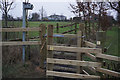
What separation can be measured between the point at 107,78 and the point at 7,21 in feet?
12.7

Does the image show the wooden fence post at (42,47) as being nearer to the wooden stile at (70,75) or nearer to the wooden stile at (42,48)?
the wooden stile at (42,48)

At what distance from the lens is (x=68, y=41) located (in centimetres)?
661

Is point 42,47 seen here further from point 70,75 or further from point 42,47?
point 70,75

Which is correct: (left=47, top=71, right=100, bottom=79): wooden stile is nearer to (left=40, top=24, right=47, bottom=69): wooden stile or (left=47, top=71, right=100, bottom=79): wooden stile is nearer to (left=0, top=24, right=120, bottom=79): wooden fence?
(left=0, top=24, right=120, bottom=79): wooden fence

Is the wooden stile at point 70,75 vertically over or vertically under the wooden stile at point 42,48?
A: under

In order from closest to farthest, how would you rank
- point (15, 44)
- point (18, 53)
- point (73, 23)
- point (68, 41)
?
1. point (15, 44)
2. point (18, 53)
3. point (68, 41)
4. point (73, 23)

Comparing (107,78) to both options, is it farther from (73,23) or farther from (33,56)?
(73,23)

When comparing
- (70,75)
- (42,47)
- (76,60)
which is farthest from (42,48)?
(70,75)

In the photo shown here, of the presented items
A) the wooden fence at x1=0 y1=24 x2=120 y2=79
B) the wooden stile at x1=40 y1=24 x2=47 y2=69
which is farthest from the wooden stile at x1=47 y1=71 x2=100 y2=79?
the wooden stile at x1=40 y1=24 x2=47 y2=69

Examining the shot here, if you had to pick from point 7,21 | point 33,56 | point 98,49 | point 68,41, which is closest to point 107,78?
point 98,49

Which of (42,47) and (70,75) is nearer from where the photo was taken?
(70,75)

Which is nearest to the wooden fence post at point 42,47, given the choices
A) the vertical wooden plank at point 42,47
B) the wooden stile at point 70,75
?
the vertical wooden plank at point 42,47

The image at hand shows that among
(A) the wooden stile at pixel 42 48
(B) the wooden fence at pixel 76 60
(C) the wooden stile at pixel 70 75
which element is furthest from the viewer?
(A) the wooden stile at pixel 42 48

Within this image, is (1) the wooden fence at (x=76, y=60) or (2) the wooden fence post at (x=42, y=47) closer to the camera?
(1) the wooden fence at (x=76, y=60)
